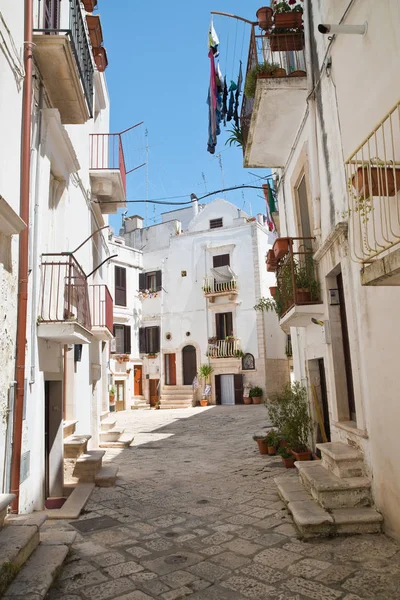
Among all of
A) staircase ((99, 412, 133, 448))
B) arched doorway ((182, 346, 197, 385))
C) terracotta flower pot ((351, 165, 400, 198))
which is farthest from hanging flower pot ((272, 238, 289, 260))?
arched doorway ((182, 346, 197, 385))

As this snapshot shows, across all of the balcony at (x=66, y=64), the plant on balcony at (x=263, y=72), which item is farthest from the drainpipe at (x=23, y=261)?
the plant on balcony at (x=263, y=72)

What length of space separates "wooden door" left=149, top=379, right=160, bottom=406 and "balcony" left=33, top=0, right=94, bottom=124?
905 inches

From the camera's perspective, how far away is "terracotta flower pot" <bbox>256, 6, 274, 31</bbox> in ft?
24.3

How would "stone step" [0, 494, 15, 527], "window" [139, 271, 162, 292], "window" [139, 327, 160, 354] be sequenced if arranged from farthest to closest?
"window" [139, 271, 162, 292]
"window" [139, 327, 160, 354]
"stone step" [0, 494, 15, 527]

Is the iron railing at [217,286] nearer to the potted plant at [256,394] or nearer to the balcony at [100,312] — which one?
the potted plant at [256,394]

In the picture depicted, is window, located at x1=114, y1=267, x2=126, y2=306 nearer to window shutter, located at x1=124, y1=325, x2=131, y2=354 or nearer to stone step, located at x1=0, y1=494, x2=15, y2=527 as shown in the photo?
window shutter, located at x1=124, y1=325, x2=131, y2=354

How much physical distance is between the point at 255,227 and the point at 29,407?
23973 millimetres

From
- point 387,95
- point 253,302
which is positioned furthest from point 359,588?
point 253,302

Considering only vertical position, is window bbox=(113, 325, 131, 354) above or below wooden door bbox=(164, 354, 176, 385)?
above

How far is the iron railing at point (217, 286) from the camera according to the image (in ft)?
91.9

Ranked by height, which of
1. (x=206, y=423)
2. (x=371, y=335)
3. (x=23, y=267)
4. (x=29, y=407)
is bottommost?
(x=206, y=423)

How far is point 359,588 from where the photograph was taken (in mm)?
3508

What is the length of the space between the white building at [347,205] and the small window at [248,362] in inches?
677

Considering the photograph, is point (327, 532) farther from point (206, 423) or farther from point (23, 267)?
point (206, 423)
